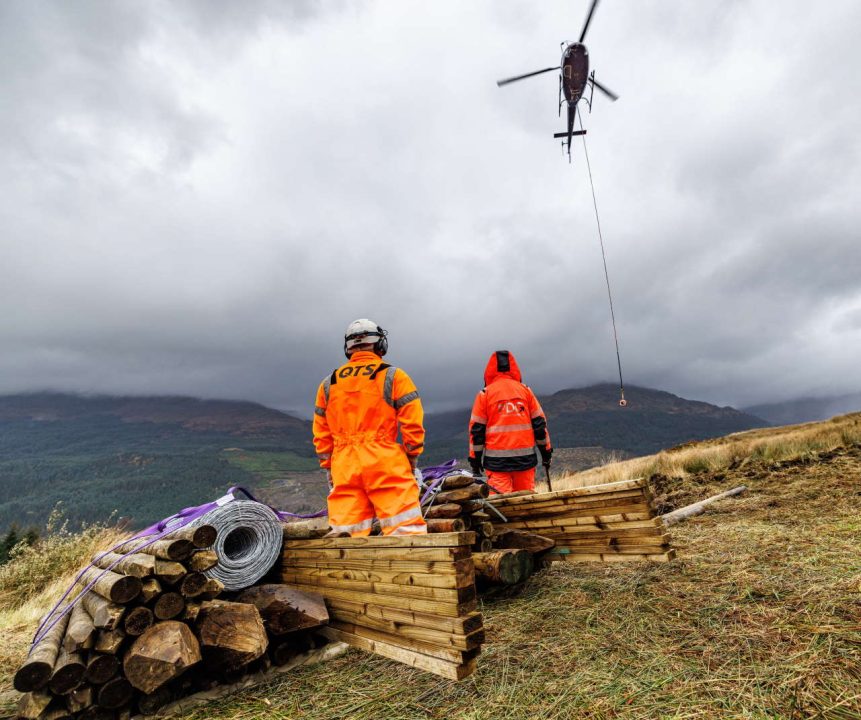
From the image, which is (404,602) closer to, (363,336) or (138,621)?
(138,621)

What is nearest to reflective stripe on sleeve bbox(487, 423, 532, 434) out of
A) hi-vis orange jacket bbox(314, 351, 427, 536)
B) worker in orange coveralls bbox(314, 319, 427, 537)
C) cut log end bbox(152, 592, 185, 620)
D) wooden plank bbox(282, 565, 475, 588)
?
worker in orange coveralls bbox(314, 319, 427, 537)

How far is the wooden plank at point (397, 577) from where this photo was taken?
10.4ft

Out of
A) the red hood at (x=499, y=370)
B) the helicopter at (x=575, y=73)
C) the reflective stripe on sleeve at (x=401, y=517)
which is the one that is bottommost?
the reflective stripe on sleeve at (x=401, y=517)

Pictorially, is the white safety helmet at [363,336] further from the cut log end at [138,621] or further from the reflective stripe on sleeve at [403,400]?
the cut log end at [138,621]

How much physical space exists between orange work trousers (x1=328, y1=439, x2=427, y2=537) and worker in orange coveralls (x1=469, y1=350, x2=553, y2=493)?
325cm

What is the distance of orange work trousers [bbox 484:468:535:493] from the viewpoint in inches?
296

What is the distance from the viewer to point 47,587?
9281 millimetres

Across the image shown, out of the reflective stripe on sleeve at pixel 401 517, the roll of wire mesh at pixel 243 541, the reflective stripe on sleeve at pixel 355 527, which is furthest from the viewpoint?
the roll of wire mesh at pixel 243 541

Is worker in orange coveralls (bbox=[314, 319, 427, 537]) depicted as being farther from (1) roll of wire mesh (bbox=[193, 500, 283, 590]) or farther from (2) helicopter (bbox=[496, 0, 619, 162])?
(2) helicopter (bbox=[496, 0, 619, 162])

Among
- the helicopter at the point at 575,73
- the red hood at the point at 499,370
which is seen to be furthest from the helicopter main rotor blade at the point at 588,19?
the red hood at the point at 499,370

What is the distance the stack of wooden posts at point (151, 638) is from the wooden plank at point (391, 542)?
0.54m

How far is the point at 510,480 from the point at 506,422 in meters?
0.95

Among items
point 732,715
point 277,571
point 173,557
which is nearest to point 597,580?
point 732,715

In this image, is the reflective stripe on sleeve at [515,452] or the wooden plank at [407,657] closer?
the wooden plank at [407,657]
